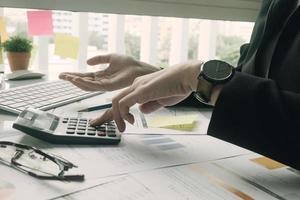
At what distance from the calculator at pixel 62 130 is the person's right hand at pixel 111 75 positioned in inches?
8.4

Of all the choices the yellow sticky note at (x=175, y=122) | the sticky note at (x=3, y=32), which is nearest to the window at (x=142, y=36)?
the sticky note at (x=3, y=32)

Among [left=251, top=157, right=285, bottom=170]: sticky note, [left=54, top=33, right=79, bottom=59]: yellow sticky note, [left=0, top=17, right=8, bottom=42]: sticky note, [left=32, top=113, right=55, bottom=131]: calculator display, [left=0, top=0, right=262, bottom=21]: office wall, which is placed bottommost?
[left=251, top=157, right=285, bottom=170]: sticky note

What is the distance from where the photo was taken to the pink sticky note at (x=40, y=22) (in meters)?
1.24

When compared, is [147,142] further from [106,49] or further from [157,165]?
[106,49]

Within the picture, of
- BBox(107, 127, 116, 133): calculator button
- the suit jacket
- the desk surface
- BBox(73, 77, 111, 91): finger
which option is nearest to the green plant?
BBox(73, 77, 111, 91): finger

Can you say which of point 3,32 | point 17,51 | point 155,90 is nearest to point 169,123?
point 155,90

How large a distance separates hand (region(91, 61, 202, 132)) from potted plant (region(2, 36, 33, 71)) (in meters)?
0.59

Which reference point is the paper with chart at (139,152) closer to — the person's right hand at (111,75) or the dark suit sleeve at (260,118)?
the dark suit sleeve at (260,118)

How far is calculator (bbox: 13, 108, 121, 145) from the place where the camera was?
0.63 meters

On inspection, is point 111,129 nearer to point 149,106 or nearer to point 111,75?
point 149,106

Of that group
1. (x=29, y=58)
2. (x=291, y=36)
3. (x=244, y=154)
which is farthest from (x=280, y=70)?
(x=29, y=58)

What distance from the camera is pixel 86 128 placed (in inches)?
26.5

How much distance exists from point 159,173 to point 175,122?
0.87ft

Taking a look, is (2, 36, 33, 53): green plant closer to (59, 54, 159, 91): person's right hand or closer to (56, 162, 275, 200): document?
(59, 54, 159, 91): person's right hand
